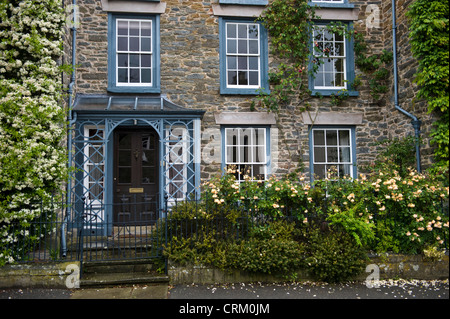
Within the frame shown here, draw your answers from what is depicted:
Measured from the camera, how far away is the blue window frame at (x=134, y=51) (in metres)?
9.34

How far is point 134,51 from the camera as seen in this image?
9.48 m

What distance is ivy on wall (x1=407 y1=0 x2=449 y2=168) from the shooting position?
310 inches

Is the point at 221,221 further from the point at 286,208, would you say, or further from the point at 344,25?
the point at 344,25

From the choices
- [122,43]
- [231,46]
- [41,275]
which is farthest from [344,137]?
[41,275]

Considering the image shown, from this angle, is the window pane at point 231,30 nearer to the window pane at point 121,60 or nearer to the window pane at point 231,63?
the window pane at point 231,63

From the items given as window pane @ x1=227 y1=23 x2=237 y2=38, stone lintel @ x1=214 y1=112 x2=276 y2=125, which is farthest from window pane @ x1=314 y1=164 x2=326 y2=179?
window pane @ x1=227 y1=23 x2=237 y2=38

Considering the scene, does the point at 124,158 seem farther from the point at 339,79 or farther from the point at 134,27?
the point at 339,79

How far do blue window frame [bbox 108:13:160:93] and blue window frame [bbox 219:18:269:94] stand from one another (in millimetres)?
1960

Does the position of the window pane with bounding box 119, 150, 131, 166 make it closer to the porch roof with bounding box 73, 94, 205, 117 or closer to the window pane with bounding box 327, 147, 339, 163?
the porch roof with bounding box 73, 94, 205, 117

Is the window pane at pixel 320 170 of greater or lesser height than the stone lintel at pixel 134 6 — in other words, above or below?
below

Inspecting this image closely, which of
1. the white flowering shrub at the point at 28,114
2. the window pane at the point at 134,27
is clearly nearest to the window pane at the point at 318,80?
the window pane at the point at 134,27

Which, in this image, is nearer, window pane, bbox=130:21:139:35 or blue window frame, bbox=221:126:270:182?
window pane, bbox=130:21:139:35

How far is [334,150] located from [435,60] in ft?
11.0

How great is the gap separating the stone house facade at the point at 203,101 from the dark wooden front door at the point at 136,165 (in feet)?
0.09
